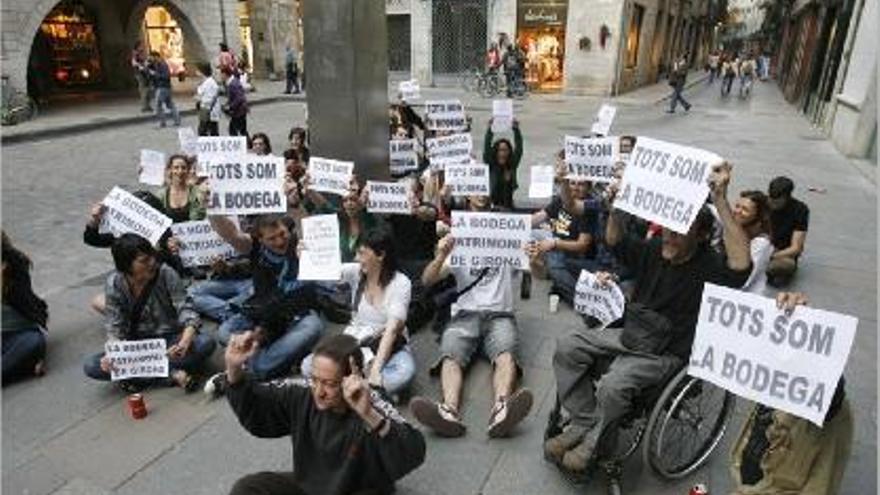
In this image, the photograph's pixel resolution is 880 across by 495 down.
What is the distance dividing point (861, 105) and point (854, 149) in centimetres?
95

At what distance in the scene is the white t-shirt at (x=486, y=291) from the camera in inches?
201

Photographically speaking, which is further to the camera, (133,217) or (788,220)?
(788,220)

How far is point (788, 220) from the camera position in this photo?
6.81 m

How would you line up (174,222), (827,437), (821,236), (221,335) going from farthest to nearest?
(821,236)
(174,222)
(221,335)
(827,437)

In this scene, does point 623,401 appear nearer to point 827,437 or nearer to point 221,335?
point 827,437

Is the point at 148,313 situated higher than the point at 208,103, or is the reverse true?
the point at 208,103

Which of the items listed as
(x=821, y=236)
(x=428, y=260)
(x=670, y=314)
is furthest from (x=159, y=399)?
(x=821, y=236)

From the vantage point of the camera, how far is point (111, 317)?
4.69 m

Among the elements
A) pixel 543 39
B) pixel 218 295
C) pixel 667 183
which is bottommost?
pixel 218 295

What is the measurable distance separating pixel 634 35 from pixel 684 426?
86.9 feet

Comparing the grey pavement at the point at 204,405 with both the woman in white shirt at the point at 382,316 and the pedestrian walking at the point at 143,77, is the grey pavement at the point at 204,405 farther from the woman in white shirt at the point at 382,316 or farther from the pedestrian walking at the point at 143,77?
the pedestrian walking at the point at 143,77

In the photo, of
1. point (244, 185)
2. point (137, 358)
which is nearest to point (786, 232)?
point (244, 185)

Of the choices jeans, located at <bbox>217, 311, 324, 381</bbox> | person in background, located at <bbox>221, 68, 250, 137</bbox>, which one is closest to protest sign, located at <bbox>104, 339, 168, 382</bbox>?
jeans, located at <bbox>217, 311, 324, 381</bbox>

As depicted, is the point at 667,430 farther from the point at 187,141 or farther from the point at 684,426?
the point at 187,141
